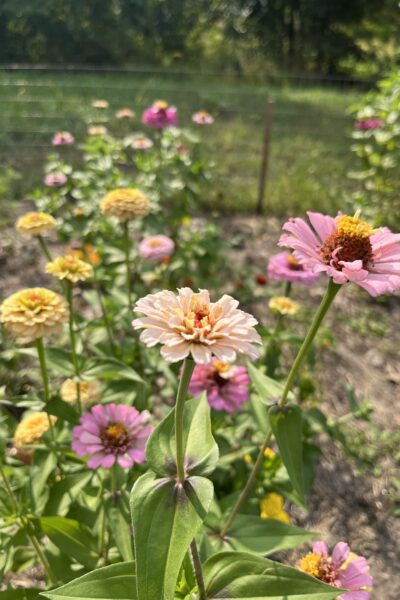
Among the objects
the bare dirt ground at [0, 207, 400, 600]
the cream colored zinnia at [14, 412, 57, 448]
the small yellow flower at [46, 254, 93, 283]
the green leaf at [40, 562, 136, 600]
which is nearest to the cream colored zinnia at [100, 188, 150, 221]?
the small yellow flower at [46, 254, 93, 283]

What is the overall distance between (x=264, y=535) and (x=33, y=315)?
0.64 meters

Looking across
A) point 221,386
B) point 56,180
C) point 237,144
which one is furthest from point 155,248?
point 237,144

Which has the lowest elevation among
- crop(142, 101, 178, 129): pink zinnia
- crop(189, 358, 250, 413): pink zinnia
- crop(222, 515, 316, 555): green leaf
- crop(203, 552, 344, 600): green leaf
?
crop(222, 515, 316, 555): green leaf

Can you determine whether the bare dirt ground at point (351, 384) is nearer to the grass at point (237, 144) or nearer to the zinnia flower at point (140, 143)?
the grass at point (237, 144)

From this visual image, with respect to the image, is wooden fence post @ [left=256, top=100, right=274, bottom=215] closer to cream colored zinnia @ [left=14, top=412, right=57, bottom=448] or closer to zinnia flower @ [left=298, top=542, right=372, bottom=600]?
cream colored zinnia @ [left=14, top=412, right=57, bottom=448]

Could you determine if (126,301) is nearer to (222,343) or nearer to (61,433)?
(61,433)

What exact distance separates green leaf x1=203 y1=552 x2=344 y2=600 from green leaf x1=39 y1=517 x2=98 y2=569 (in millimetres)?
368

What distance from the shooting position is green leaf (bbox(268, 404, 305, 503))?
80cm

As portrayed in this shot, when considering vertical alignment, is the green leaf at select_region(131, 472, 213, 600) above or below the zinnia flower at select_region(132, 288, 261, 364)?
below

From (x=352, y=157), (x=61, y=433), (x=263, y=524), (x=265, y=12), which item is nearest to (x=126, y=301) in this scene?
(x=61, y=433)

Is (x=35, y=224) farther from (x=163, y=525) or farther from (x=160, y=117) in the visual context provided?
(x=160, y=117)

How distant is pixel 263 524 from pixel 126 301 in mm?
935

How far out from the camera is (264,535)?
0.97m

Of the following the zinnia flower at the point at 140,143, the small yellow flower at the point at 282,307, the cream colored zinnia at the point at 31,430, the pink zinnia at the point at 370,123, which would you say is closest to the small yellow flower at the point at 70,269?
the cream colored zinnia at the point at 31,430
